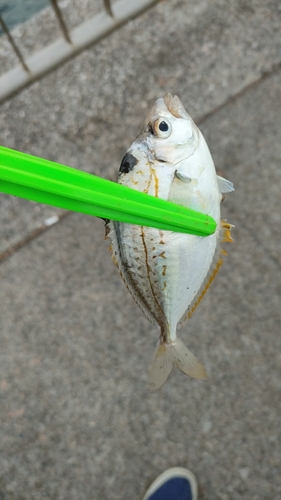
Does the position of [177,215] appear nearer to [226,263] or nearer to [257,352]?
[226,263]

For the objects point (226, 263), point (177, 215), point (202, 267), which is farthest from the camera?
point (226, 263)

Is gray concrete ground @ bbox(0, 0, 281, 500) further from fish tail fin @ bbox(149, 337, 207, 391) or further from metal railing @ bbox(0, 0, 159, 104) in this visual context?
fish tail fin @ bbox(149, 337, 207, 391)

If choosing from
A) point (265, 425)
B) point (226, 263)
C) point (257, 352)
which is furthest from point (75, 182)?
point (265, 425)

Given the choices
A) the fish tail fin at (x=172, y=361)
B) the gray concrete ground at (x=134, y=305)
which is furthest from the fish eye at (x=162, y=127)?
the gray concrete ground at (x=134, y=305)

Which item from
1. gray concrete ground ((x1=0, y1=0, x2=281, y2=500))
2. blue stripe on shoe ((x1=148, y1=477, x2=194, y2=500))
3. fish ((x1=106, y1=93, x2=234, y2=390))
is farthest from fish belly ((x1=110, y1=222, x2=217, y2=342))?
blue stripe on shoe ((x1=148, y1=477, x2=194, y2=500))

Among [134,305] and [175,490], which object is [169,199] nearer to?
[134,305]

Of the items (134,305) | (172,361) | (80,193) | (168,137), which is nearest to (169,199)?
(168,137)
